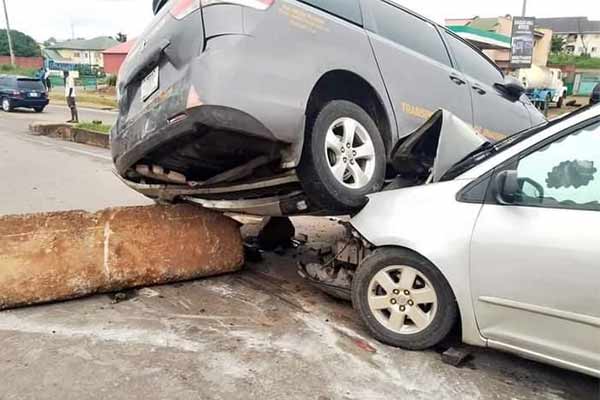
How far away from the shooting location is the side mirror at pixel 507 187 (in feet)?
9.16

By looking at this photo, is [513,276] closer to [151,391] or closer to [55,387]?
[151,391]

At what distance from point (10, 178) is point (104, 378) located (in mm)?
7277

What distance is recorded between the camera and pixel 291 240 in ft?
18.3

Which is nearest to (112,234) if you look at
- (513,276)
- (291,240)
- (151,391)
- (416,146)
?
(151,391)

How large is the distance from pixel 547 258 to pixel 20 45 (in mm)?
103188

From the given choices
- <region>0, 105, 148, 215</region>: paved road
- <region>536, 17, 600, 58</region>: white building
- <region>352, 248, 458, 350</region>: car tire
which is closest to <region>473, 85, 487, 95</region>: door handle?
<region>352, 248, 458, 350</region>: car tire

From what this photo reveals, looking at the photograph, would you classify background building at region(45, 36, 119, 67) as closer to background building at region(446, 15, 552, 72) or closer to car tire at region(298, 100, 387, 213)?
background building at region(446, 15, 552, 72)

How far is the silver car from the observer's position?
258 cm

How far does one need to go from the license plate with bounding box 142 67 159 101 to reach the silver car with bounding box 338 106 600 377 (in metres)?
1.64

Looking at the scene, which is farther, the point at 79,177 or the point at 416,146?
the point at 79,177

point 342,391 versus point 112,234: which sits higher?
point 112,234

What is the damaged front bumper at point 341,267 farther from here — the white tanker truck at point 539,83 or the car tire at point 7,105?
the white tanker truck at point 539,83

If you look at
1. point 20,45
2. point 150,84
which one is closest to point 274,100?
point 150,84

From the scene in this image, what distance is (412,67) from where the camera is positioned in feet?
13.6
